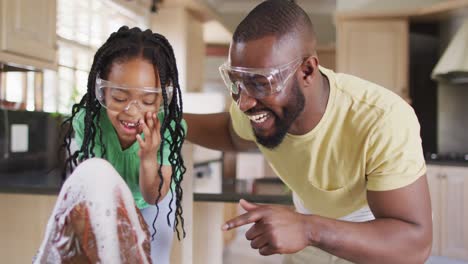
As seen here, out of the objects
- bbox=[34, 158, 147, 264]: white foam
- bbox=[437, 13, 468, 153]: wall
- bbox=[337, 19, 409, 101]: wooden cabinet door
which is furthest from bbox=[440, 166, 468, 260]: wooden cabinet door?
bbox=[34, 158, 147, 264]: white foam

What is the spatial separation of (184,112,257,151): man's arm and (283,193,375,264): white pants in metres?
0.23

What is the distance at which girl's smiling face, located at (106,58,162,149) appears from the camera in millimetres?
660

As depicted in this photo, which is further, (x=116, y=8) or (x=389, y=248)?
(x=116, y=8)

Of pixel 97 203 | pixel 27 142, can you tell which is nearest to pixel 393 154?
pixel 97 203

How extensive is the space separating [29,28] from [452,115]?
2964 millimetres

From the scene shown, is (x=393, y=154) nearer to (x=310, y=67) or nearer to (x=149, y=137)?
(x=310, y=67)

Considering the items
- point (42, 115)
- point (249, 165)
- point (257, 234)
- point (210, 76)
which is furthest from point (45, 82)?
point (210, 76)

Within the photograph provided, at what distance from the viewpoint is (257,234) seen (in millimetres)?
656

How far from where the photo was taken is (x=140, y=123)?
0.67 metres

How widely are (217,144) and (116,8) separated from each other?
2.66 m

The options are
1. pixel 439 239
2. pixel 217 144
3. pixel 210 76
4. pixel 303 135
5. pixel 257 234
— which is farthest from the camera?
pixel 210 76

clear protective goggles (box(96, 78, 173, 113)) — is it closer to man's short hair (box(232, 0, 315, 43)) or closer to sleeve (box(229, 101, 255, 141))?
man's short hair (box(232, 0, 315, 43))

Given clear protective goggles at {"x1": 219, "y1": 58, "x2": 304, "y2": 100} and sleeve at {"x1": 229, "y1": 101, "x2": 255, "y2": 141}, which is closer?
clear protective goggles at {"x1": 219, "y1": 58, "x2": 304, "y2": 100}

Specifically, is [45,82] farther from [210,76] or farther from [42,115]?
[210,76]
